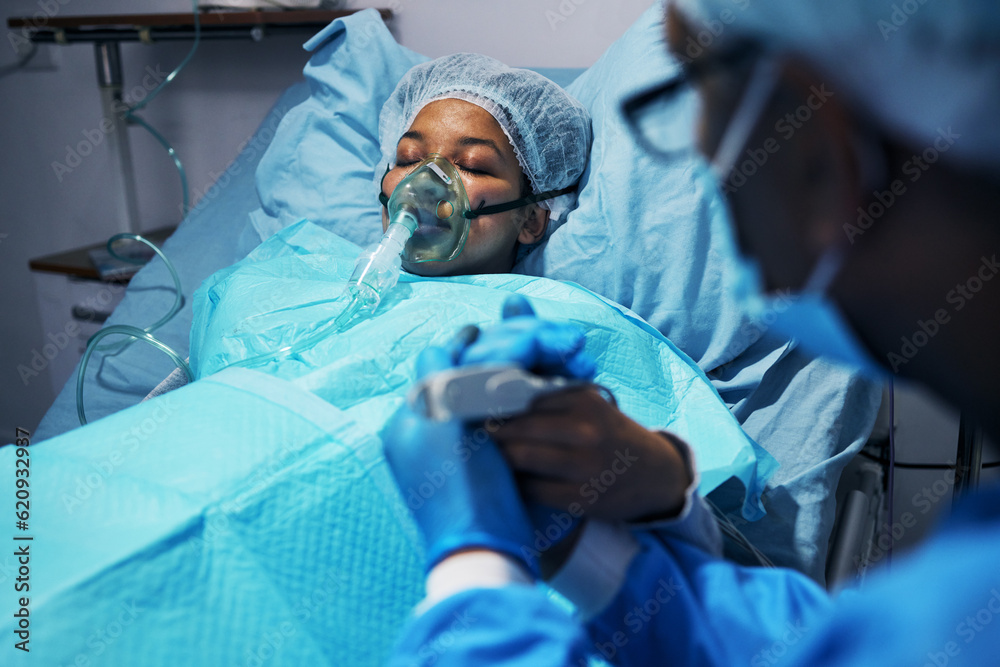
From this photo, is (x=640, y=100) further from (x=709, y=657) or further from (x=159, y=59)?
(x=159, y=59)

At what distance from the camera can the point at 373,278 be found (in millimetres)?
1150

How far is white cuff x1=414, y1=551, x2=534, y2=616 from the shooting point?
0.54m

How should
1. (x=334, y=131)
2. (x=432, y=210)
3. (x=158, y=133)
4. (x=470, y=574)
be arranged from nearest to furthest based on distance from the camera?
(x=470, y=574) < (x=432, y=210) < (x=334, y=131) < (x=158, y=133)

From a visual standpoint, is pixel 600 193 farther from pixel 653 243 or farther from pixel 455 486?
pixel 455 486

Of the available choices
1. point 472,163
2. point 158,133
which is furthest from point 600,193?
point 158,133

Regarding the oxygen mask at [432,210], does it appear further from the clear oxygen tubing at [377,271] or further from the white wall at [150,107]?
the white wall at [150,107]

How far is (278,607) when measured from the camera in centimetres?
→ 65

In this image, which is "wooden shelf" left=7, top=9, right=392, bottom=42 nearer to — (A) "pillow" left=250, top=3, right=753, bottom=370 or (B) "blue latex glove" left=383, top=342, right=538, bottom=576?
(A) "pillow" left=250, top=3, right=753, bottom=370

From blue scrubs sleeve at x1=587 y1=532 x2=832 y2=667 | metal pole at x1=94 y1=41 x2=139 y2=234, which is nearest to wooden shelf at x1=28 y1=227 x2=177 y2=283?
metal pole at x1=94 y1=41 x2=139 y2=234

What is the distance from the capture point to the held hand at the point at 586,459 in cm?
63

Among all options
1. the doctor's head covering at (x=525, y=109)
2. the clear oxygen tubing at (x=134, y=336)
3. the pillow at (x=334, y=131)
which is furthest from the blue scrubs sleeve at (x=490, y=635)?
the pillow at (x=334, y=131)

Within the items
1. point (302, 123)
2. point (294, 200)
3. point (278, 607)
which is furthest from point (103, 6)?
point (278, 607)

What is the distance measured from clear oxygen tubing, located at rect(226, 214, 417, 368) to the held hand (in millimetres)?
483

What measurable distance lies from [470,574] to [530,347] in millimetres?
193
